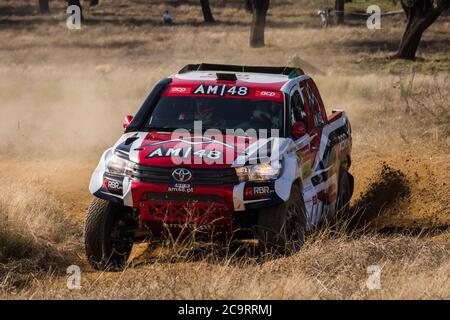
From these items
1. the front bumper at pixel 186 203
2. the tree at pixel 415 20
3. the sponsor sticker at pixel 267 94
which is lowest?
the tree at pixel 415 20

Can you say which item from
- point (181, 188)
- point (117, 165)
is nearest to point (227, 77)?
point (117, 165)

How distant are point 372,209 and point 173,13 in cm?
4759

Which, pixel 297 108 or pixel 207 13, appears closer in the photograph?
pixel 297 108

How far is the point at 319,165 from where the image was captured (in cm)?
1039

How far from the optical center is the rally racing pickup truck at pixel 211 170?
855 cm

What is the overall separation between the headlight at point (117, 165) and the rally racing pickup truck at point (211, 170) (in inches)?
0.5

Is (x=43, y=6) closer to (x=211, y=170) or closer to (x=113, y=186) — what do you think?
(x=113, y=186)

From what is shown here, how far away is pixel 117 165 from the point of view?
888 centimetres

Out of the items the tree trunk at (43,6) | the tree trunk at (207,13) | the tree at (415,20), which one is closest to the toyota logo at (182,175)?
the tree at (415,20)

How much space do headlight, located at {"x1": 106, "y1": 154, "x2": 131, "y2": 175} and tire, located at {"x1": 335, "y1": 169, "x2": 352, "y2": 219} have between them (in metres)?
3.40

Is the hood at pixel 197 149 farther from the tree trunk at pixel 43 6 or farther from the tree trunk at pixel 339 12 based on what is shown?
the tree trunk at pixel 43 6

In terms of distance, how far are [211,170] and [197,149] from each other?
0.31 metres

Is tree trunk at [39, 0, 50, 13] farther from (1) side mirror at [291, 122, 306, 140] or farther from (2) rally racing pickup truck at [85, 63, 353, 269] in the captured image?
(1) side mirror at [291, 122, 306, 140]

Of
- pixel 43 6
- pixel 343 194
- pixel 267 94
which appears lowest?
pixel 43 6
